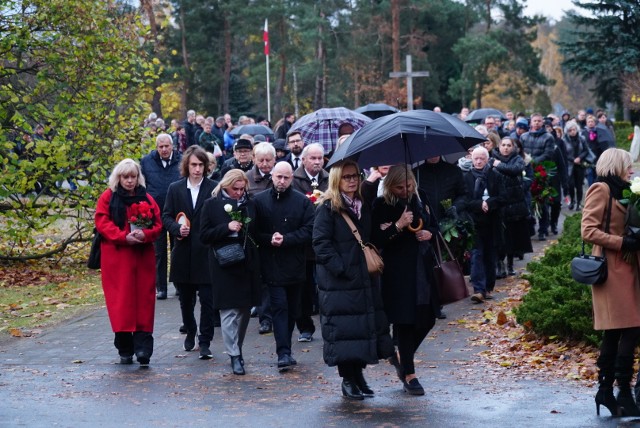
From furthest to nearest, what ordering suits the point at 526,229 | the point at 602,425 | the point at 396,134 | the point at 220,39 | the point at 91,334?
the point at 220,39 < the point at 526,229 < the point at 91,334 < the point at 396,134 < the point at 602,425

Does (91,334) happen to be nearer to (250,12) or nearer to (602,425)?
(602,425)

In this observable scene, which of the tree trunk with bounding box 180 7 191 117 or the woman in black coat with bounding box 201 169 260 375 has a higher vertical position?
the tree trunk with bounding box 180 7 191 117

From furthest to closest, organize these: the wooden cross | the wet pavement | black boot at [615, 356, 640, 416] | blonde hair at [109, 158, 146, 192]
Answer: the wooden cross
blonde hair at [109, 158, 146, 192]
the wet pavement
black boot at [615, 356, 640, 416]

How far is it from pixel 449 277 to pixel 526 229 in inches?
268

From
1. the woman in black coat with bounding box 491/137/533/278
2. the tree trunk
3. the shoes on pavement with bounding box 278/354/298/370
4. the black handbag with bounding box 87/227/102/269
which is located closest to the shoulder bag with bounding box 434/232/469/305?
the shoes on pavement with bounding box 278/354/298/370

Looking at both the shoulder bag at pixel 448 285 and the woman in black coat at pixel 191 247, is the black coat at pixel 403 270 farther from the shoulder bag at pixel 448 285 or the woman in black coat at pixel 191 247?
Result: the woman in black coat at pixel 191 247

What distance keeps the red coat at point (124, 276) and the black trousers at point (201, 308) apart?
586mm

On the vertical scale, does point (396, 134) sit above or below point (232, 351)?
above

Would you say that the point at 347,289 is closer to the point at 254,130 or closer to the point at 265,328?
the point at 265,328

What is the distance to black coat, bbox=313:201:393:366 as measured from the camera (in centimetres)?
880

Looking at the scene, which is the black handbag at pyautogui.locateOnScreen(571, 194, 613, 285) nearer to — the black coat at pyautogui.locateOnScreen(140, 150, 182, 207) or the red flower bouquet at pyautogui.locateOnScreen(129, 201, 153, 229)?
the red flower bouquet at pyautogui.locateOnScreen(129, 201, 153, 229)

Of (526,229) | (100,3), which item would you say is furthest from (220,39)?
(526,229)

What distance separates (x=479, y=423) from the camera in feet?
26.4

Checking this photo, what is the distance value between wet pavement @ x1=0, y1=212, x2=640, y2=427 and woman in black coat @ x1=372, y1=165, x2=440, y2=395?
0.49 m
